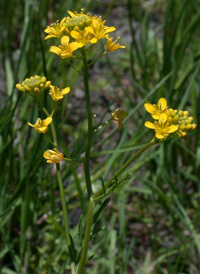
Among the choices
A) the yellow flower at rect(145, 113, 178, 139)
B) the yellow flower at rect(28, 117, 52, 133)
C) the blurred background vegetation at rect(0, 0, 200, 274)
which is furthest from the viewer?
the blurred background vegetation at rect(0, 0, 200, 274)

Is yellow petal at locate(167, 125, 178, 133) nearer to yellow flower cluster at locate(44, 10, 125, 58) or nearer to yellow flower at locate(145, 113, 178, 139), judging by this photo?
yellow flower at locate(145, 113, 178, 139)

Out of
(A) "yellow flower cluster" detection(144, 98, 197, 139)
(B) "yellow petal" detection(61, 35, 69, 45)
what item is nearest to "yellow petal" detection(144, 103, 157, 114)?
(A) "yellow flower cluster" detection(144, 98, 197, 139)

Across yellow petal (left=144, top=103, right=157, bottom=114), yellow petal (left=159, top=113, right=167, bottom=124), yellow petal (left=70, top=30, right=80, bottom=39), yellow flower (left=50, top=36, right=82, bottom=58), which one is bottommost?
yellow petal (left=159, top=113, right=167, bottom=124)

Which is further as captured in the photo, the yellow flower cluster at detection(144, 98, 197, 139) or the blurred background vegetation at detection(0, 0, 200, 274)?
the blurred background vegetation at detection(0, 0, 200, 274)

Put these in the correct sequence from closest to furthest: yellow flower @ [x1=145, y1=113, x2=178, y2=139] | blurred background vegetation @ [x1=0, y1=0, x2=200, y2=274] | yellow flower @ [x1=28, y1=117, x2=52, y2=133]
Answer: yellow flower @ [x1=145, y1=113, x2=178, y2=139], yellow flower @ [x1=28, y1=117, x2=52, y2=133], blurred background vegetation @ [x1=0, y1=0, x2=200, y2=274]

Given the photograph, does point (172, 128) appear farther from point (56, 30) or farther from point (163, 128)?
point (56, 30)

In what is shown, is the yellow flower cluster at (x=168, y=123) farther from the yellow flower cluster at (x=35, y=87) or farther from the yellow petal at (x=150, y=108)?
the yellow flower cluster at (x=35, y=87)

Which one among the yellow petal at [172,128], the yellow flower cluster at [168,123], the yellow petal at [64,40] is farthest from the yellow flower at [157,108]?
the yellow petal at [64,40]
